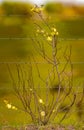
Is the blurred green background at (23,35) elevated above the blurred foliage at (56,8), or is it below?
below

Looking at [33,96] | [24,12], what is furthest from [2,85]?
[24,12]

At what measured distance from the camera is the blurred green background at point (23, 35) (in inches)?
237

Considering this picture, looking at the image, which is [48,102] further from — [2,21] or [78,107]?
[2,21]

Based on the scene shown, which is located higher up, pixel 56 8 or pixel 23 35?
pixel 56 8

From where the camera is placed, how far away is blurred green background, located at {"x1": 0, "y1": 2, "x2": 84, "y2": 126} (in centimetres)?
601

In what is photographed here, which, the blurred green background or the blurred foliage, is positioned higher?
the blurred foliage

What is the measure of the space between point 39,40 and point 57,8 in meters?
0.43

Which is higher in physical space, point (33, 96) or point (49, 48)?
point (49, 48)

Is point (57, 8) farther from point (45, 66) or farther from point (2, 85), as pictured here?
point (2, 85)

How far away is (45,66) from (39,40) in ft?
1.00

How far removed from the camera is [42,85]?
605 cm

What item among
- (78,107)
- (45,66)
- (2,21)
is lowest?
(78,107)

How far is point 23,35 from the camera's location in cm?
604

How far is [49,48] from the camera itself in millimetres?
6016
